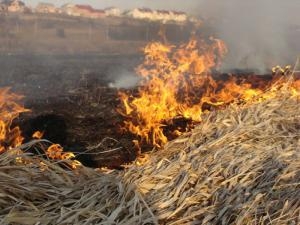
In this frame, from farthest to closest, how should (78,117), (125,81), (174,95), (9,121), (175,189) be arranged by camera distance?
(125,81) → (174,95) → (78,117) → (9,121) → (175,189)

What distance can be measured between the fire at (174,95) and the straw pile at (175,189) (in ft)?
6.24

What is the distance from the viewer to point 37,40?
25.0 metres

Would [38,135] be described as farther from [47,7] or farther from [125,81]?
[47,7]

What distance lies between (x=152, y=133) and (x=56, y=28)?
2224cm

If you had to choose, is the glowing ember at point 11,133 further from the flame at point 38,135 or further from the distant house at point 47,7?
the distant house at point 47,7

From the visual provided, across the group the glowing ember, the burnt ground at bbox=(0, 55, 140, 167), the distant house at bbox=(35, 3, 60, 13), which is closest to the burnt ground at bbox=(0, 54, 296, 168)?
the burnt ground at bbox=(0, 55, 140, 167)

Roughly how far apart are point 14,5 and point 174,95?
2564 cm

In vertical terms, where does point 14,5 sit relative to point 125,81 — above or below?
above

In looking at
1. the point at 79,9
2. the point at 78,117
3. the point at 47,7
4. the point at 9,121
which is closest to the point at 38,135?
the point at 9,121

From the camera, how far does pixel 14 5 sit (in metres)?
30.5

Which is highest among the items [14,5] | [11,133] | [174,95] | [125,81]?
[14,5]

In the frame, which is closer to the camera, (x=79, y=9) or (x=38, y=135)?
(x=38, y=135)

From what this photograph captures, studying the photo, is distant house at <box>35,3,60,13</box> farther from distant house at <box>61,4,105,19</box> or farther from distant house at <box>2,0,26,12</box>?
distant house at <box>2,0,26,12</box>

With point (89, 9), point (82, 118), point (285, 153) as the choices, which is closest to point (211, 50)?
point (82, 118)
